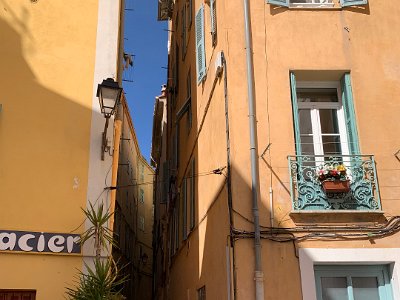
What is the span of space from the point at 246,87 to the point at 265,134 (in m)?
0.82

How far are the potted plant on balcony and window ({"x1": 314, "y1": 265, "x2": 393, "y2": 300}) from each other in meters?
1.14

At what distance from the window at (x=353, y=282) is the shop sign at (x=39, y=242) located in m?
4.06

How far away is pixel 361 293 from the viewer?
734cm

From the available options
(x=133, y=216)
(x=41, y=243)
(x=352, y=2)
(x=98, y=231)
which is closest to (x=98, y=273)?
(x=98, y=231)

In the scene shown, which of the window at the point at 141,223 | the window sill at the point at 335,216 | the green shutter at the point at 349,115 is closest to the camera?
the window sill at the point at 335,216

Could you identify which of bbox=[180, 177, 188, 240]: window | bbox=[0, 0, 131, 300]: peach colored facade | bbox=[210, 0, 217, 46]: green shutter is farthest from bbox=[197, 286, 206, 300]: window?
bbox=[210, 0, 217, 46]: green shutter

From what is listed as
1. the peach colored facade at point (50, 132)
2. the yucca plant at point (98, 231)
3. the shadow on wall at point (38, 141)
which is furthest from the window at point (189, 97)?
the yucca plant at point (98, 231)

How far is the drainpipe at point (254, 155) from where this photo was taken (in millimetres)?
6962

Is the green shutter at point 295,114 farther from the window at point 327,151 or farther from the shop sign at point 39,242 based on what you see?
the shop sign at point 39,242

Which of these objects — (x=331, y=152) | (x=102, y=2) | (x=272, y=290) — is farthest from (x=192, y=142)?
(x=272, y=290)

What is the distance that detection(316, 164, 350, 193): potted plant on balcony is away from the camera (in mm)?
7273

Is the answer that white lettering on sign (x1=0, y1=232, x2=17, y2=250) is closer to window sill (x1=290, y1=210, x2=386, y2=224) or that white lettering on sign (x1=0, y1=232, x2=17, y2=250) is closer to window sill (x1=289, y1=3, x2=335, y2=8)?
window sill (x1=290, y1=210, x2=386, y2=224)

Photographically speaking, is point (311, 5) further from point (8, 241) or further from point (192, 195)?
point (8, 241)

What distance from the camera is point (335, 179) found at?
7.32 metres
